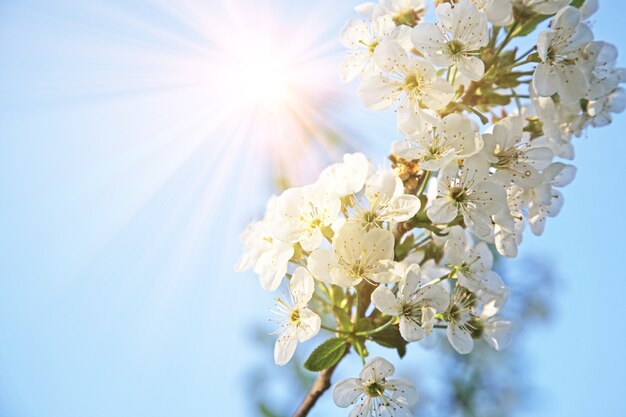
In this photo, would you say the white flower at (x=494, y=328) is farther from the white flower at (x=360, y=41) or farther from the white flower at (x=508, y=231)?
the white flower at (x=360, y=41)

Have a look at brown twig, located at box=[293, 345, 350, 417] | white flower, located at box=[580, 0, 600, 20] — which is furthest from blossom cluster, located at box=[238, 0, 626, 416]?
white flower, located at box=[580, 0, 600, 20]

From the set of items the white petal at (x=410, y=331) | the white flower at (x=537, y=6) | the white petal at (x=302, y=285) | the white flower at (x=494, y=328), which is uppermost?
the white flower at (x=537, y=6)

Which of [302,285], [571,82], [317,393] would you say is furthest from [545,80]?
[317,393]

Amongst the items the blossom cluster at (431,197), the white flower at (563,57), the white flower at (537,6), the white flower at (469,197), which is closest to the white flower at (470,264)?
the blossom cluster at (431,197)

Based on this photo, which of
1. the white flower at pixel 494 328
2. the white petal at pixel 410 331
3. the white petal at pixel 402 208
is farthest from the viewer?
the white flower at pixel 494 328

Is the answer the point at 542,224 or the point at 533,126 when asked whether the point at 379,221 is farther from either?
the point at 533,126

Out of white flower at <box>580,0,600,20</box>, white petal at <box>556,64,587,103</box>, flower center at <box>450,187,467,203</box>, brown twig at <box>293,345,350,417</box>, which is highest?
white flower at <box>580,0,600,20</box>

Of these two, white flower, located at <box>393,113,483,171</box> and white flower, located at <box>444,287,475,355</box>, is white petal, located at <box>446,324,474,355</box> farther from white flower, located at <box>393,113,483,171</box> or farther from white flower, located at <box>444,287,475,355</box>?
white flower, located at <box>393,113,483,171</box>
